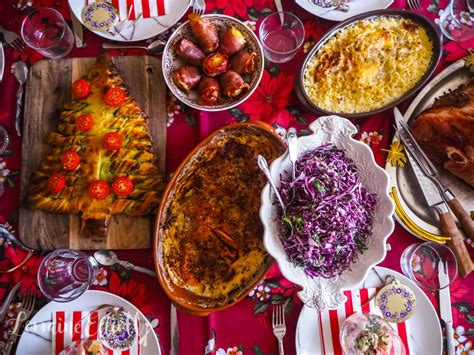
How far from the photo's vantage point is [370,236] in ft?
5.63

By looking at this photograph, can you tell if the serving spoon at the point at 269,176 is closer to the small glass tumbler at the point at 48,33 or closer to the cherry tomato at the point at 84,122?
the cherry tomato at the point at 84,122

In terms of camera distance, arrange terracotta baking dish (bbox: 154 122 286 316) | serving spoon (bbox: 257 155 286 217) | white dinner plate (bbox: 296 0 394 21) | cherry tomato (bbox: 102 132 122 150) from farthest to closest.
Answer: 1. white dinner plate (bbox: 296 0 394 21)
2. cherry tomato (bbox: 102 132 122 150)
3. terracotta baking dish (bbox: 154 122 286 316)
4. serving spoon (bbox: 257 155 286 217)

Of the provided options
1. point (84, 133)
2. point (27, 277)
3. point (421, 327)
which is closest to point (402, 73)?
point (421, 327)

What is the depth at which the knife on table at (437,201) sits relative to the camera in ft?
6.52

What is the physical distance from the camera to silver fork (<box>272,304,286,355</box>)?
1.99 meters

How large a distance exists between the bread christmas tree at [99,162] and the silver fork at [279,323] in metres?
0.74

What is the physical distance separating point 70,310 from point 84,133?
814 millimetres

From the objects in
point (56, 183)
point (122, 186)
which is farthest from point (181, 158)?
point (56, 183)

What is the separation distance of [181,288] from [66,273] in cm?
55

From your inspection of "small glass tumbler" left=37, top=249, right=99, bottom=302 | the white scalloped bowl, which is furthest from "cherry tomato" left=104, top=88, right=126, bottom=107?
the white scalloped bowl

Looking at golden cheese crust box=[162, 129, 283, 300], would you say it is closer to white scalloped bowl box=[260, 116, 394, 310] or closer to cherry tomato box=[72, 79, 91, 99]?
white scalloped bowl box=[260, 116, 394, 310]

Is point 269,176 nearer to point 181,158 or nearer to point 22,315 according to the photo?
point 181,158

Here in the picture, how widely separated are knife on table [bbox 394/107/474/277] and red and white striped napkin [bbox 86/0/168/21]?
1.24 m

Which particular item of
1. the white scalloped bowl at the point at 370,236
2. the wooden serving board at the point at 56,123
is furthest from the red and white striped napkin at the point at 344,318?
the wooden serving board at the point at 56,123
